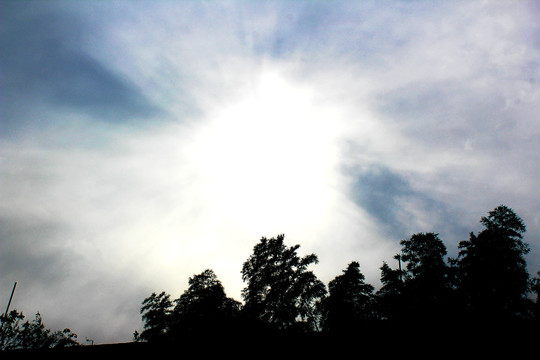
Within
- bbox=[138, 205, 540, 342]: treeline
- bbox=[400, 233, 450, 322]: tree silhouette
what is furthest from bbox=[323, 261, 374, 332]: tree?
bbox=[400, 233, 450, 322]: tree silhouette

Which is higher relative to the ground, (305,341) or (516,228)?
(516,228)

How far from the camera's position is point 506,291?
27391 mm

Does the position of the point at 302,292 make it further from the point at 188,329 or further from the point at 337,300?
the point at 188,329

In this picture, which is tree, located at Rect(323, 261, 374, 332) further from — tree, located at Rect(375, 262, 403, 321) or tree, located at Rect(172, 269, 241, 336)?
tree, located at Rect(172, 269, 241, 336)

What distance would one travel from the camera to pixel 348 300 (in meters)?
37.4

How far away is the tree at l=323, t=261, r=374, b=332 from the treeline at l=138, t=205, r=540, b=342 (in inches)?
5.0

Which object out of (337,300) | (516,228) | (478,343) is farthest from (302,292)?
(478,343)

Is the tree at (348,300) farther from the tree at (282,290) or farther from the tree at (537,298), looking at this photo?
the tree at (537,298)

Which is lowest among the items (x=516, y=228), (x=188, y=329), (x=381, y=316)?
(x=188, y=329)

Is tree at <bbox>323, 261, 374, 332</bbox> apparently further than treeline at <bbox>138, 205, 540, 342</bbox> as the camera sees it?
Yes

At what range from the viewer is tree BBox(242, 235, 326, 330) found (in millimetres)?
32094

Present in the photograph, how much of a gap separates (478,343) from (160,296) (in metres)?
46.7

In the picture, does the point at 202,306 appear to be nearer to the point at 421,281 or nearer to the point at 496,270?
the point at 421,281

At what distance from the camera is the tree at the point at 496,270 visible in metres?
26.9
